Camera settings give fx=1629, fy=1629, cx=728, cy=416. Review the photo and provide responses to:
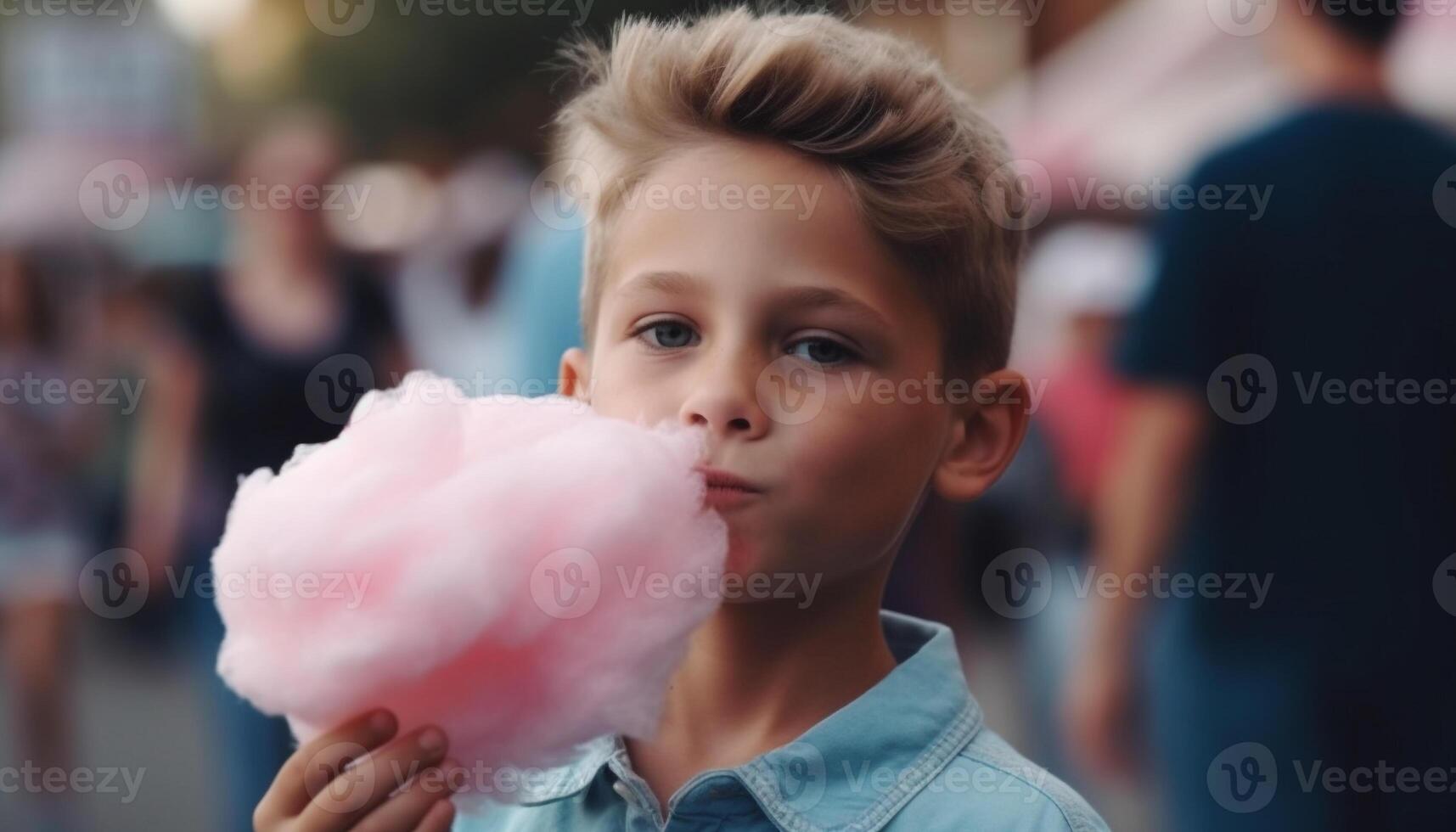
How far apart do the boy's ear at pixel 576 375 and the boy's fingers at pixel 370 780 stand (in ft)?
1.82

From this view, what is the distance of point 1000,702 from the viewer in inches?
314

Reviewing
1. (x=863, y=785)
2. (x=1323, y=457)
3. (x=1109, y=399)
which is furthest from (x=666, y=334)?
(x=1109, y=399)

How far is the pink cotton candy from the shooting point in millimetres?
1650

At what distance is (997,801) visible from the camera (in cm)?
179

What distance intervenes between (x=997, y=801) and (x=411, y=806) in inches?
25.0

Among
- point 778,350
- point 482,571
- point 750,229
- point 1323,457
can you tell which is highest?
point 750,229

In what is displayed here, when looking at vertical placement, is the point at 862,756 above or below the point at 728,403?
below

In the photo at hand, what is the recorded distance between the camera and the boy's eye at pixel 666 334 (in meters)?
1.85

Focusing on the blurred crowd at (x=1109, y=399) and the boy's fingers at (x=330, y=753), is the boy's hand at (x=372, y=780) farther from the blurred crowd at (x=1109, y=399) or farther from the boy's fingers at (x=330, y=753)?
the blurred crowd at (x=1109, y=399)

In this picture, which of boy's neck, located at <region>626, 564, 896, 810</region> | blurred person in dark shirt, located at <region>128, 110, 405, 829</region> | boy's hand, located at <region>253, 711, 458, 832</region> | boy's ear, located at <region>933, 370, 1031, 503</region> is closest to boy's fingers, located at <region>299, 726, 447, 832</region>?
boy's hand, located at <region>253, 711, 458, 832</region>

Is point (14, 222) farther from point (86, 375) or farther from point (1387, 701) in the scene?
point (1387, 701)

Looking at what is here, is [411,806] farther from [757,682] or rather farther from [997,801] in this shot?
[997,801]

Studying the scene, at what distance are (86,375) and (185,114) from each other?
7.88 meters

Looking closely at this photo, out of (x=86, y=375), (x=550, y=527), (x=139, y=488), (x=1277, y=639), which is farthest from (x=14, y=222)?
(x=550, y=527)
